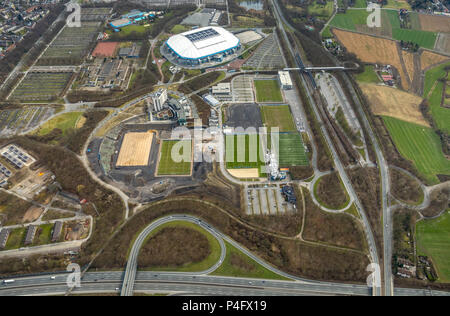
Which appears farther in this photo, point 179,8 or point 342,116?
point 179,8

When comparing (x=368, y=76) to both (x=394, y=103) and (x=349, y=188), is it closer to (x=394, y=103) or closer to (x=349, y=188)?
(x=394, y=103)

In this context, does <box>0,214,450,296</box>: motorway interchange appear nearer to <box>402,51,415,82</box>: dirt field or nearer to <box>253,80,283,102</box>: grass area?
<box>253,80,283,102</box>: grass area

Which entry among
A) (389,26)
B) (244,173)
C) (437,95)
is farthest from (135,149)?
(389,26)

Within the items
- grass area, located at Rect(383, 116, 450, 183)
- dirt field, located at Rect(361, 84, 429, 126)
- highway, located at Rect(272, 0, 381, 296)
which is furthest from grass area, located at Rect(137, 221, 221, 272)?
dirt field, located at Rect(361, 84, 429, 126)

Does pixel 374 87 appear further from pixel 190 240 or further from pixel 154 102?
pixel 190 240

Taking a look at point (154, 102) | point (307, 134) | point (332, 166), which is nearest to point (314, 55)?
point (307, 134)

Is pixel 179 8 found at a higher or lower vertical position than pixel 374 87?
higher
